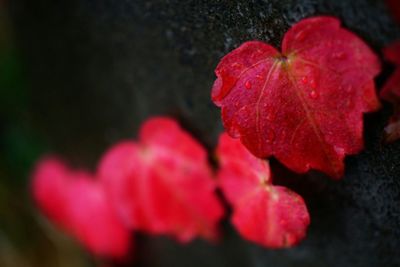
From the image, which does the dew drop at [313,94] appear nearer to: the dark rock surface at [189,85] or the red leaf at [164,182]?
the dark rock surface at [189,85]

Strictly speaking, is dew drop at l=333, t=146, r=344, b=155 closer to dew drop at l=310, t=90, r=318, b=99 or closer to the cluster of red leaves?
dew drop at l=310, t=90, r=318, b=99

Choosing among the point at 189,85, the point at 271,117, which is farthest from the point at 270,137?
the point at 189,85

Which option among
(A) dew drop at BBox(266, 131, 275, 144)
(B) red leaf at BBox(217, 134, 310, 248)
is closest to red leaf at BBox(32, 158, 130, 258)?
(B) red leaf at BBox(217, 134, 310, 248)

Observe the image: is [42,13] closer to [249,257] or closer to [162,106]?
[162,106]

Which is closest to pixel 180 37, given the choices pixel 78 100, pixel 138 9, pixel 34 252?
pixel 138 9

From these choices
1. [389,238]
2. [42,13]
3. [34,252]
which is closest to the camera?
[389,238]

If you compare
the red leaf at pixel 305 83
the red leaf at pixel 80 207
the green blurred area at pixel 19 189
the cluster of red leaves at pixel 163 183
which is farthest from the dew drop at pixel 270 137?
the green blurred area at pixel 19 189
